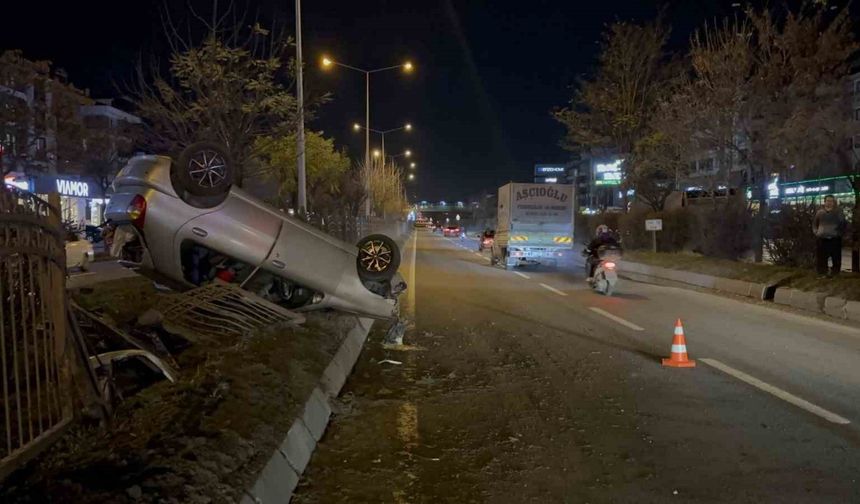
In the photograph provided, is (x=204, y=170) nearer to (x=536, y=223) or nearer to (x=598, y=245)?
(x=598, y=245)

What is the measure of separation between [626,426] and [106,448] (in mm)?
4092

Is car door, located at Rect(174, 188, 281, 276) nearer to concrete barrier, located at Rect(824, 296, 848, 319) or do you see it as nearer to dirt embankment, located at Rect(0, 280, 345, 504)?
dirt embankment, located at Rect(0, 280, 345, 504)

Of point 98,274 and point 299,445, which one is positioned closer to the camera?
point 299,445

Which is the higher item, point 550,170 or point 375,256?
point 550,170

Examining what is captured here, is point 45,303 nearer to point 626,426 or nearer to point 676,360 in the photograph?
point 626,426

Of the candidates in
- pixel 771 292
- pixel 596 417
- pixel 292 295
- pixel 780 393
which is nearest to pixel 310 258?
pixel 292 295

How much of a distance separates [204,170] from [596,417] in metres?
5.17

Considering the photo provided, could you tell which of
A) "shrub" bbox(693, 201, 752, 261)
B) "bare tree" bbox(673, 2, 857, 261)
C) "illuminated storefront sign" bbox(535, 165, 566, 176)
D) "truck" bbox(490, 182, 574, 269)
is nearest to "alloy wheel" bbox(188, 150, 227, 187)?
"shrub" bbox(693, 201, 752, 261)

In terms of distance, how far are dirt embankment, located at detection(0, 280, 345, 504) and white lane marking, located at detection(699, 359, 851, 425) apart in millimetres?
4567

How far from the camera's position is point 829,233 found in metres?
15.1

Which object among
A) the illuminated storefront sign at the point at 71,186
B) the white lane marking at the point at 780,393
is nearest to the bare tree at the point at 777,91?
the white lane marking at the point at 780,393

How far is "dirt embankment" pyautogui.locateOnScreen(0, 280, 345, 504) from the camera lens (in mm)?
3910

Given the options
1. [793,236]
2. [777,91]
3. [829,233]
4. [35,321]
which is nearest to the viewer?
[35,321]

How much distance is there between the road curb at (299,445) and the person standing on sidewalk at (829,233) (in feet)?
37.6
